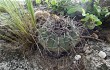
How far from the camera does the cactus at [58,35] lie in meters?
0.98

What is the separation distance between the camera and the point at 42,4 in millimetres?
1548

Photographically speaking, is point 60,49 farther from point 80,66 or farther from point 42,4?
point 42,4

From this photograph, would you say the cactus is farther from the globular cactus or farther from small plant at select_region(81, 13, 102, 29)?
small plant at select_region(81, 13, 102, 29)

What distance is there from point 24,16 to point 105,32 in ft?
1.76

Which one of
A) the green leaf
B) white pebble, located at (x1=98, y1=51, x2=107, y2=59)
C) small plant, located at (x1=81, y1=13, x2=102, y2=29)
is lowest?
white pebble, located at (x1=98, y1=51, x2=107, y2=59)

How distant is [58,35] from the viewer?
3.21ft

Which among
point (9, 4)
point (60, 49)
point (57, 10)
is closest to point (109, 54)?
point (60, 49)

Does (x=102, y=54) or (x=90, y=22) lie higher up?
(x=90, y=22)

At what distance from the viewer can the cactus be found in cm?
98

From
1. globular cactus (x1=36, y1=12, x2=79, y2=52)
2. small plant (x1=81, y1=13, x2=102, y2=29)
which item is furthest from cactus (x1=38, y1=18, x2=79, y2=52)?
small plant (x1=81, y1=13, x2=102, y2=29)

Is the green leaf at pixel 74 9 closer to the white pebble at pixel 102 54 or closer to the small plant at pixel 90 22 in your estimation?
the small plant at pixel 90 22

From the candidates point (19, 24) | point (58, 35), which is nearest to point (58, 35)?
point (58, 35)

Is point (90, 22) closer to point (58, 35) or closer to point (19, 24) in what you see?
point (58, 35)

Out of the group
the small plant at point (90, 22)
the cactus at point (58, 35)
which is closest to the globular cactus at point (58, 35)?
the cactus at point (58, 35)
